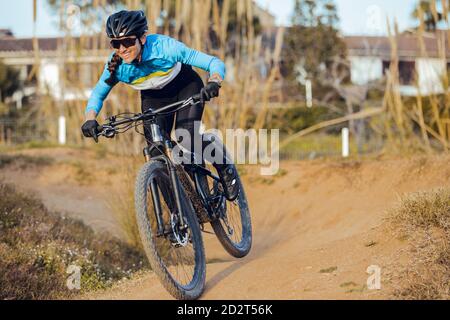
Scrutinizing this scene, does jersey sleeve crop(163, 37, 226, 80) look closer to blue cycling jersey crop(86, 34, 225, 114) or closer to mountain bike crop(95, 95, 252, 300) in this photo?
blue cycling jersey crop(86, 34, 225, 114)

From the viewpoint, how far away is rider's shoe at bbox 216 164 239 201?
7.28m

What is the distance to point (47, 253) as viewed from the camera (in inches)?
290

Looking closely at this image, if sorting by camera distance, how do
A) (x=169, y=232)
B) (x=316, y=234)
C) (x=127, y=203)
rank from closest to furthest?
(x=169, y=232)
(x=127, y=203)
(x=316, y=234)

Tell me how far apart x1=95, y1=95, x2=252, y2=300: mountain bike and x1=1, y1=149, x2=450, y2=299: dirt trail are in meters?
0.20

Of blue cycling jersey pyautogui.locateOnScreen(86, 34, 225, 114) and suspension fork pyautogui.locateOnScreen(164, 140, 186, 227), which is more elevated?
blue cycling jersey pyautogui.locateOnScreen(86, 34, 225, 114)

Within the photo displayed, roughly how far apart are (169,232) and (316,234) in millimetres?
3716

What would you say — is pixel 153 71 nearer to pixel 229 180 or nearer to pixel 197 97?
pixel 197 97

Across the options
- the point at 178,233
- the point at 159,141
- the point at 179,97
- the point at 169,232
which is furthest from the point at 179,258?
the point at 179,97

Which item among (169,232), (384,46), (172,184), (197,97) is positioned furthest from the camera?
(384,46)

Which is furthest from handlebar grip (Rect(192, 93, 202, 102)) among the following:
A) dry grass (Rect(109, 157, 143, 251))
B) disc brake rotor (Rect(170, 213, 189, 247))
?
dry grass (Rect(109, 157, 143, 251))

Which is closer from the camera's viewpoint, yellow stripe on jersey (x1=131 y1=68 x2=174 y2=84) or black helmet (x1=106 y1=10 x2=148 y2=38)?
black helmet (x1=106 y1=10 x2=148 y2=38)

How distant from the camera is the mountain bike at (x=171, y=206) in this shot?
5676 mm
